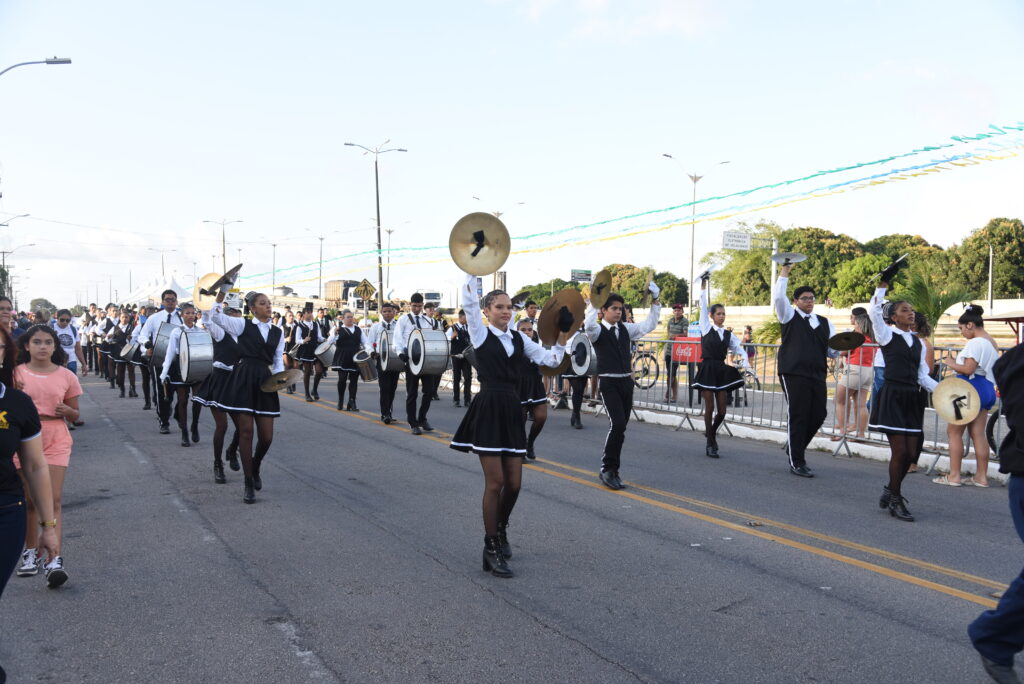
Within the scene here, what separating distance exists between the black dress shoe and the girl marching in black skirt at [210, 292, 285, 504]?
11.0 ft

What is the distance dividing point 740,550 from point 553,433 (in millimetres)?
6610

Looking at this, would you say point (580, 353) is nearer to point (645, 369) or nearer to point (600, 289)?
point (600, 289)

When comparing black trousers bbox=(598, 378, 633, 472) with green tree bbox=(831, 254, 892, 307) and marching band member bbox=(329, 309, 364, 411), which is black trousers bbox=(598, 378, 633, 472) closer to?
marching band member bbox=(329, 309, 364, 411)

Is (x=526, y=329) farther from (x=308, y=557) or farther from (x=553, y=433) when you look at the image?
(x=308, y=557)

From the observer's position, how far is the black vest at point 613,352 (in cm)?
839

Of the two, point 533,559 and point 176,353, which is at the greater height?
point 176,353

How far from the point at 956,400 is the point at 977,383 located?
0.70m

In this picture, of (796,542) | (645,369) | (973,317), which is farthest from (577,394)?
(796,542)

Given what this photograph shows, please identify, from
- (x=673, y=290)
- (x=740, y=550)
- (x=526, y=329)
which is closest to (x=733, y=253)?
(x=673, y=290)

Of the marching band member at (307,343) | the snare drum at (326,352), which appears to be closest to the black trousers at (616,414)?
the snare drum at (326,352)

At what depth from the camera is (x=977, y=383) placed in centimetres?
873

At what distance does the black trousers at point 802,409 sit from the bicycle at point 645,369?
6.68m

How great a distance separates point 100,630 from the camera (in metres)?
4.50

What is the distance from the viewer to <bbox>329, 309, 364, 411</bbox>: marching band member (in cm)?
1557
